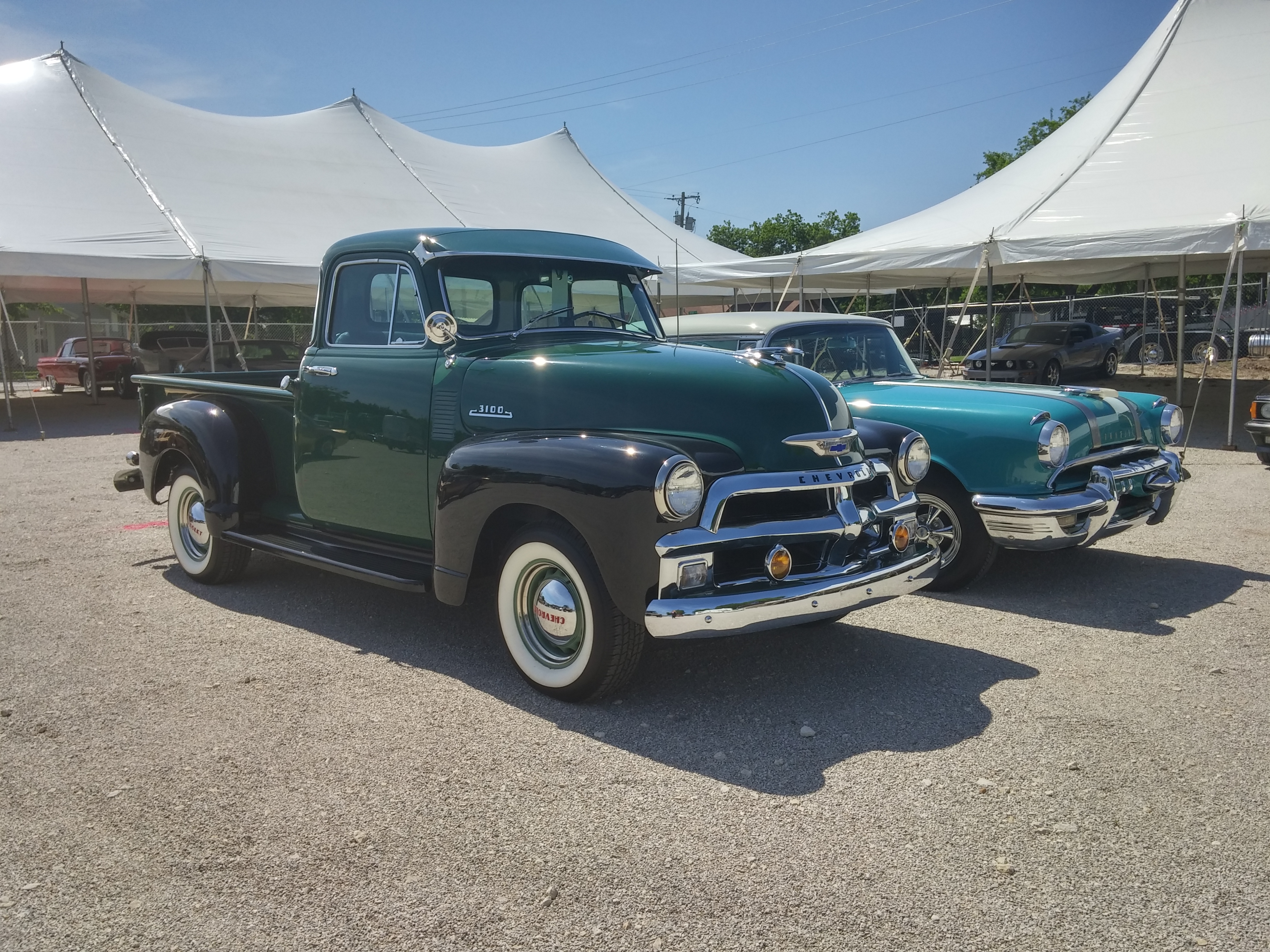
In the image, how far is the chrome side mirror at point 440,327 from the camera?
15.1 ft

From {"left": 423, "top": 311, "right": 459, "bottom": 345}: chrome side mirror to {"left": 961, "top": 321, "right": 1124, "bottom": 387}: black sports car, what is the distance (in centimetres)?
1766

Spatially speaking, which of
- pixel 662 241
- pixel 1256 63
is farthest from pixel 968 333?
pixel 1256 63

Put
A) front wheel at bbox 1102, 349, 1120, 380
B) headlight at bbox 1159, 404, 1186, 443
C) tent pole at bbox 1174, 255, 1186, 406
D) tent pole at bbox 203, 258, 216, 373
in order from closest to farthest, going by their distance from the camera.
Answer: headlight at bbox 1159, 404, 1186, 443 → tent pole at bbox 1174, 255, 1186, 406 → tent pole at bbox 203, 258, 216, 373 → front wheel at bbox 1102, 349, 1120, 380

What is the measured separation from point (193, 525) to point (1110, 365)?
73.0 ft

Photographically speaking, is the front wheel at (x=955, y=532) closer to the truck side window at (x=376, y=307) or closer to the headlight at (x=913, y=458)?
the headlight at (x=913, y=458)

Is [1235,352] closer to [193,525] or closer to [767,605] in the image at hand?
[767,605]

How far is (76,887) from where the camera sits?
2.82 meters

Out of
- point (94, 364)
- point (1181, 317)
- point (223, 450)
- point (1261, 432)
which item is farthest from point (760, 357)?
point (94, 364)

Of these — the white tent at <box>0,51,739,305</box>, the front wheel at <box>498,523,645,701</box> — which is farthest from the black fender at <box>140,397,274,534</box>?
the white tent at <box>0,51,739,305</box>

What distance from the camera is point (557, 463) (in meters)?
3.92

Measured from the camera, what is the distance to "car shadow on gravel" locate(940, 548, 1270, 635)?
5.45 m

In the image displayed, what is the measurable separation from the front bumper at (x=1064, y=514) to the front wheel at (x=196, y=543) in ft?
14.5

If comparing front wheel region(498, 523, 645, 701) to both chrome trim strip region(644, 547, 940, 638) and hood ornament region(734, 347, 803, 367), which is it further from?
hood ornament region(734, 347, 803, 367)

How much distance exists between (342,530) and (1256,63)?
1520 cm
